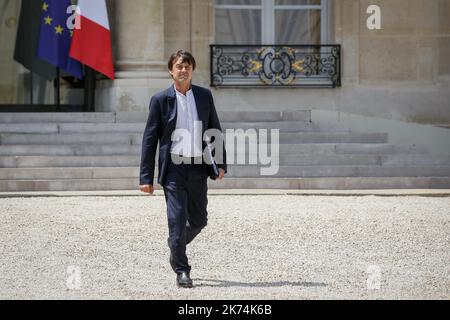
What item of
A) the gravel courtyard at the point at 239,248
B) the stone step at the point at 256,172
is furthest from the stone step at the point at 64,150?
the gravel courtyard at the point at 239,248

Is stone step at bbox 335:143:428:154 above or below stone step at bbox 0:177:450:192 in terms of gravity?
above

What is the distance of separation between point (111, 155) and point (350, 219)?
16.2 ft

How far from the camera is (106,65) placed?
58.2 ft

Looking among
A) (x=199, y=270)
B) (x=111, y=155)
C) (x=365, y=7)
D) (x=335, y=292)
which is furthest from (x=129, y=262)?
(x=365, y=7)

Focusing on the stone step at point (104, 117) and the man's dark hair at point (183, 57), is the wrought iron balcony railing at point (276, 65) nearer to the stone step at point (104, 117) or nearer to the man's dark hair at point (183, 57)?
the stone step at point (104, 117)

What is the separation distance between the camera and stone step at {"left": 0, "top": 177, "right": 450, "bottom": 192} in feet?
47.5

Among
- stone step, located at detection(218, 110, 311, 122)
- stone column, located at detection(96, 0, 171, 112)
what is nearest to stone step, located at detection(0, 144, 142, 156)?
stone step, located at detection(218, 110, 311, 122)

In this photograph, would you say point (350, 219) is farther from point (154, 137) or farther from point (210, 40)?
point (210, 40)

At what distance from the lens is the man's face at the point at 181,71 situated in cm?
802

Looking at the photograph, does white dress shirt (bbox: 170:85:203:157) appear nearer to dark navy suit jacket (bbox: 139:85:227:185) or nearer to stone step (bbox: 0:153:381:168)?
dark navy suit jacket (bbox: 139:85:227:185)

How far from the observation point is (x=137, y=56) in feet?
58.2

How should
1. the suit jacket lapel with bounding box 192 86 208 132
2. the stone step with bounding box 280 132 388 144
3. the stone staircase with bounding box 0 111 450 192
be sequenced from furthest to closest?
the stone step with bounding box 280 132 388 144 → the stone staircase with bounding box 0 111 450 192 → the suit jacket lapel with bounding box 192 86 208 132

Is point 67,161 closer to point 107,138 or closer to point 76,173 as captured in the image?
point 76,173

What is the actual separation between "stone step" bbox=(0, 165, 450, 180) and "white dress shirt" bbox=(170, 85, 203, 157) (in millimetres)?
6659
